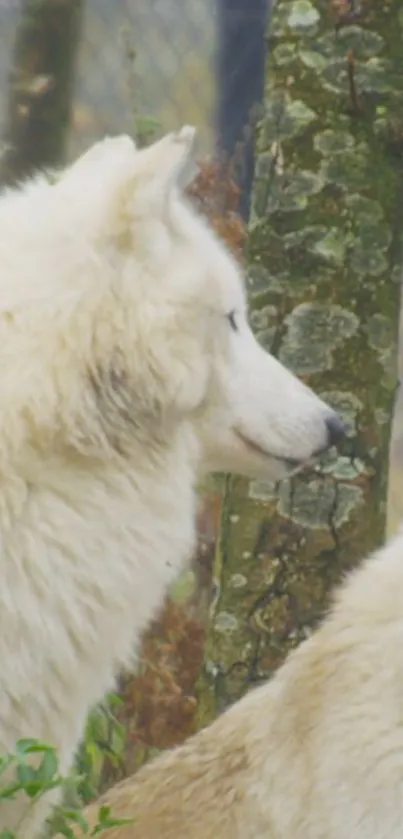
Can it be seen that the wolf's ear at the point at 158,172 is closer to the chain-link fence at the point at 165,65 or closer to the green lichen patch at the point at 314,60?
the green lichen patch at the point at 314,60

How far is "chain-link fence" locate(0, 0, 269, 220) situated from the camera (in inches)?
220

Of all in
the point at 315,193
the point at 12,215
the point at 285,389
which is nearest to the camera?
→ the point at 12,215

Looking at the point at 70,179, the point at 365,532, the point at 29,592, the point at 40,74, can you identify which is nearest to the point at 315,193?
the point at 365,532

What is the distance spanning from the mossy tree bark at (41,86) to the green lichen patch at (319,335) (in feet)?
7.20

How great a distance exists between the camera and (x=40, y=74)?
20.3 ft

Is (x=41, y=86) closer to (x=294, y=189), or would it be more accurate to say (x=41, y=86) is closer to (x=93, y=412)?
(x=294, y=189)

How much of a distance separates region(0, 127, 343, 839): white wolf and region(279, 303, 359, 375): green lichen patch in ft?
3.74

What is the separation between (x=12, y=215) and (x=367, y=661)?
116 cm

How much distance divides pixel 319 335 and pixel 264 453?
1.05 metres

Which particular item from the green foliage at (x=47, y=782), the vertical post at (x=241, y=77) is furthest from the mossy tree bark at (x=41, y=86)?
the green foliage at (x=47, y=782)

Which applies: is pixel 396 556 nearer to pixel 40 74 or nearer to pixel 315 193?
pixel 315 193

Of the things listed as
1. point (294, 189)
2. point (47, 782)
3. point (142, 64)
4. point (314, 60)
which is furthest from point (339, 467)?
point (142, 64)

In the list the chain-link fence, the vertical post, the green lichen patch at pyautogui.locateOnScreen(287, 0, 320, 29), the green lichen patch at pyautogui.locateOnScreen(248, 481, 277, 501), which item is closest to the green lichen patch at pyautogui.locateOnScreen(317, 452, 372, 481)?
the green lichen patch at pyautogui.locateOnScreen(248, 481, 277, 501)

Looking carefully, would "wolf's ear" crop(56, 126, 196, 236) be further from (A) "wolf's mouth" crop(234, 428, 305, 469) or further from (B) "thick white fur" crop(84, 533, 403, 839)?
(B) "thick white fur" crop(84, 533, 403, 839)
